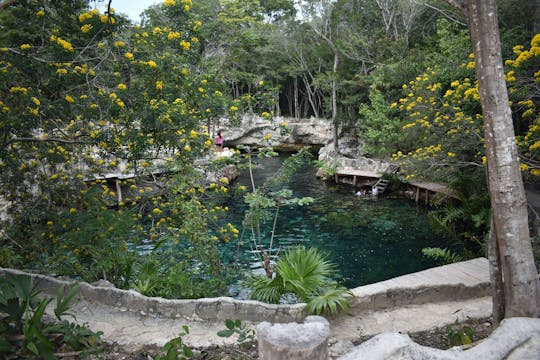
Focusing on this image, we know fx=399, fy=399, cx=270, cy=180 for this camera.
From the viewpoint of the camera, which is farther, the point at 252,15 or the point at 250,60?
the point at 250,60

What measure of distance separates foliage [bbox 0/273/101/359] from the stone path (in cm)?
55

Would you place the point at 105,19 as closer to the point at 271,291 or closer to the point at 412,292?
the point at 271,291

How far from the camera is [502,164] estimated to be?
350 cm

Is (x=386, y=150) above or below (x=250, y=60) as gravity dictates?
below

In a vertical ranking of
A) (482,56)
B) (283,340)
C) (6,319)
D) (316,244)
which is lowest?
(316,244)

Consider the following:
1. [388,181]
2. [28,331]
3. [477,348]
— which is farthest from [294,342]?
[388,181]

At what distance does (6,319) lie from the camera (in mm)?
3467

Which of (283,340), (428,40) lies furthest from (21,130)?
(428,40)

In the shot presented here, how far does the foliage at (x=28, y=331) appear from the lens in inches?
126

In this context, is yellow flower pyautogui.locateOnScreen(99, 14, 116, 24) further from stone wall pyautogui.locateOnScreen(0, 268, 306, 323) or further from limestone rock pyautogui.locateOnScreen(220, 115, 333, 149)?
limestone rock pyautogui.locateOnScreen(220, 115, 333, 149)

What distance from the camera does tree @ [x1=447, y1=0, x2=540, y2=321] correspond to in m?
3.47

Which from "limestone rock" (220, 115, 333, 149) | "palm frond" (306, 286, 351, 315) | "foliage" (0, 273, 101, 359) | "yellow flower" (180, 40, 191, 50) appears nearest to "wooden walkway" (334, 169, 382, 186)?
"limestone rock" (220, 115, 333, 149)

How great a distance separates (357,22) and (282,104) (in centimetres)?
1804

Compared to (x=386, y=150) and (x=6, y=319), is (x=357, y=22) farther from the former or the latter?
(x=6, y=319)
